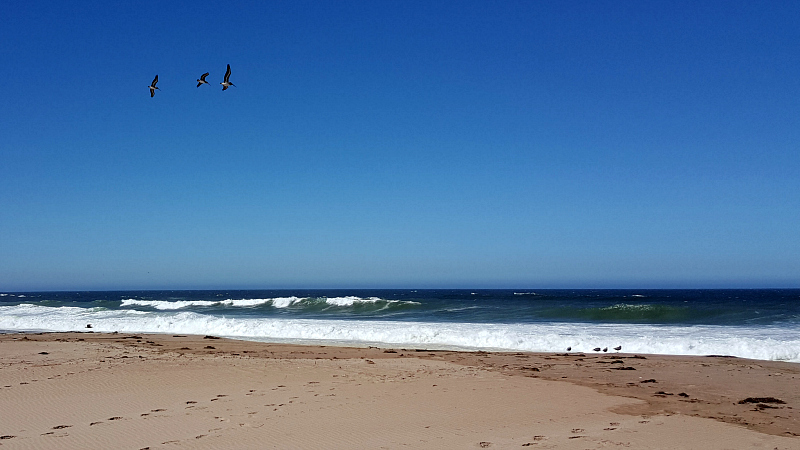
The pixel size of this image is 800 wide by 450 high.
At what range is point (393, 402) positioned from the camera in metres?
8.30

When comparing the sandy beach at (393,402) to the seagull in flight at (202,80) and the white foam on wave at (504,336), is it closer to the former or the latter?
the white foam on wave at (504,336)

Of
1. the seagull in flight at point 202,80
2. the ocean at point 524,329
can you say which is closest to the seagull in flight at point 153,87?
the seagull in flight at point 202,80

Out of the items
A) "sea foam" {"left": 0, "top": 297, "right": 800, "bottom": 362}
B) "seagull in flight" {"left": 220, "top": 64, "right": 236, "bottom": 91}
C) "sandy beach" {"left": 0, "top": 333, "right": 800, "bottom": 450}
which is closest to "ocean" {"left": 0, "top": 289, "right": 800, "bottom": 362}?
"sea foam" {"left": 0, "top": 297, "right": 800, "bottom": 362}

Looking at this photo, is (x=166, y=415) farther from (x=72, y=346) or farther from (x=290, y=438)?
(x=72, y=346)

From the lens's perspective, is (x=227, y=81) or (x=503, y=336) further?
(x=503, y=336)

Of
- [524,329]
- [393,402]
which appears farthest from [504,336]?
[393,402]

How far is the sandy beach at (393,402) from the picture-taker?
6.46 m

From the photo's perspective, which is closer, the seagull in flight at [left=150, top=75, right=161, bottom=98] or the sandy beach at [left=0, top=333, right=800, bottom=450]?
the sandy beach at [left=0, top=333, right=800, bottom=450]

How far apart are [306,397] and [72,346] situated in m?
10.6

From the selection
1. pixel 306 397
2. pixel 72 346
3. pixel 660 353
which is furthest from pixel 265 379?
pixel 660 353

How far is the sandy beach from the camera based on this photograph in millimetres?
6457

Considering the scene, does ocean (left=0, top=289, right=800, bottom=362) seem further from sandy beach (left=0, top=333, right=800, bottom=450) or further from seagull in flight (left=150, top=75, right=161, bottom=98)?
seagull in flight (left=150, top=75, right=161, bottom=98)

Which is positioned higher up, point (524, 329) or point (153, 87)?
point (153, 87)

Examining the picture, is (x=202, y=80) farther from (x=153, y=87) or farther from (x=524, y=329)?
(x=524, y=329)
